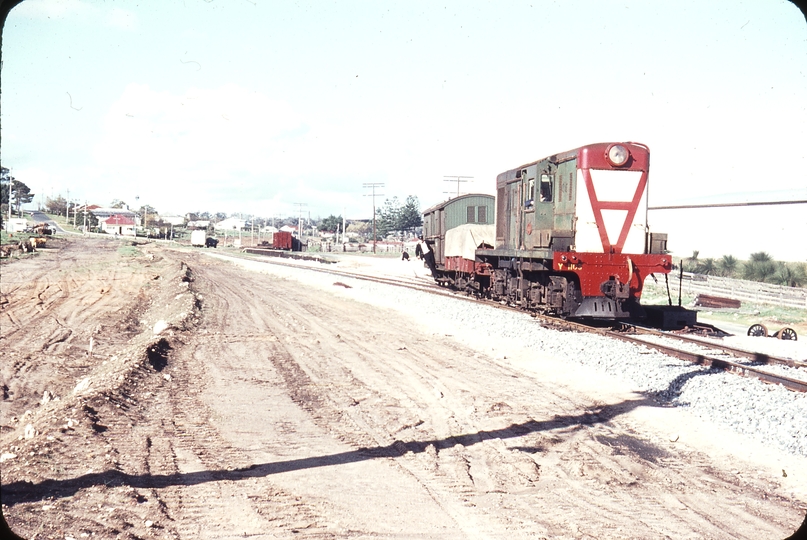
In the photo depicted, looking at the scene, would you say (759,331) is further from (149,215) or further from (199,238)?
(149,215)

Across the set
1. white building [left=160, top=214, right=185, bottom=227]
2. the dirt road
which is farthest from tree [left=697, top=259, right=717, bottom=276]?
white building [left=160, top=214, right=185, bottom=227]

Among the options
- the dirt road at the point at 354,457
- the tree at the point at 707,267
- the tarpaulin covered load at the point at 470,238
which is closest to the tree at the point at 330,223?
the tree at the point at 707,267

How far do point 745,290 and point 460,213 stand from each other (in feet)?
42.9

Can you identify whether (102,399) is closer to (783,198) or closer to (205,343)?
(205,343)

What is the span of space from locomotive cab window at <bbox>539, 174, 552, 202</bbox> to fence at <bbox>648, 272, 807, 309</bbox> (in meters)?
14.9

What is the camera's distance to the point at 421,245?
3228cm

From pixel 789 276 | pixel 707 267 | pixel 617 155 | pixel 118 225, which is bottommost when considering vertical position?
pixel 789 276

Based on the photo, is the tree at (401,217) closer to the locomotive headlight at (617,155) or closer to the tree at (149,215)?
the tree at (149,215)

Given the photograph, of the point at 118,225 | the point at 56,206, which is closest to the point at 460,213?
the point at 118,225

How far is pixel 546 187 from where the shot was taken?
16.1 m

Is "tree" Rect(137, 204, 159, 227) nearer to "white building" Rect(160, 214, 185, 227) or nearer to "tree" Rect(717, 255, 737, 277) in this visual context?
"white building" Rect(160, 214, 185, 227)

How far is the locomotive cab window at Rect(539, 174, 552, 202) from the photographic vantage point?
1603 cm

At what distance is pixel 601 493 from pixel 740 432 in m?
2.86

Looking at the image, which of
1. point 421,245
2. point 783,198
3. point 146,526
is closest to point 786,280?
point 783,198
